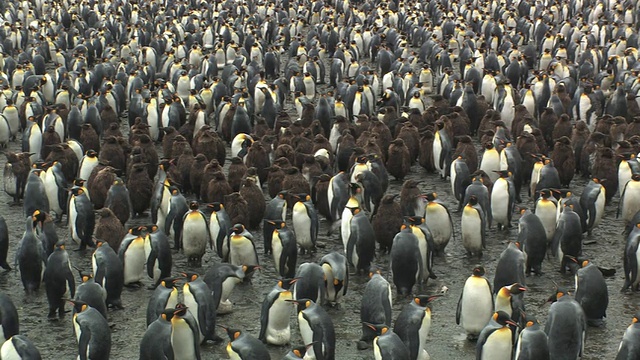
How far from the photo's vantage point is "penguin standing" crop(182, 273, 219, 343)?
9305mm

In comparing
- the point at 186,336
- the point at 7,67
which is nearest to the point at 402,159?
the point at 186,336

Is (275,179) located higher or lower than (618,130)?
lower

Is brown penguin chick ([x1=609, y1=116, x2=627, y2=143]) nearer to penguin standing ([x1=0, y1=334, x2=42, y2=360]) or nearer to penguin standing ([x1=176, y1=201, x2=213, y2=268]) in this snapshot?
penguin standing ([x1=176, y1=201, x2=213, y2=268])

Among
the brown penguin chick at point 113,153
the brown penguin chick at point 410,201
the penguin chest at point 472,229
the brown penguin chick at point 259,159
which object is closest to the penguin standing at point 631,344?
the penguin chest at point 472,229

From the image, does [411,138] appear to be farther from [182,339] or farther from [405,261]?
[182,339]

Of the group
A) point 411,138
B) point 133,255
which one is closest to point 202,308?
point 133,255

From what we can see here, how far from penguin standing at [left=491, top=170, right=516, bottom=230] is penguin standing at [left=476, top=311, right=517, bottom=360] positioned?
4.26 meters

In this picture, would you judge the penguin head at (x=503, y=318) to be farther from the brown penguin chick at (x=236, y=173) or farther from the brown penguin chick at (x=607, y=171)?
the brown penguin chick at (x=236, y=173)

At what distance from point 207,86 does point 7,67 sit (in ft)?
18.7

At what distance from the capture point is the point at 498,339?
8.42m

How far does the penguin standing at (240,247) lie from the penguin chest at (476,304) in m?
2.82

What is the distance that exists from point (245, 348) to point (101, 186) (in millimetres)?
5677

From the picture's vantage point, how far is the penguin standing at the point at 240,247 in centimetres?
1092

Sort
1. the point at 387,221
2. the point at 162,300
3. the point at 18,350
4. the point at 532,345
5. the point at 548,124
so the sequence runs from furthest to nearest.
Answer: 1. the point at 548,124
2. the point at 387,221
3. the point at 162,300
4. the point at 18,350
5. the point at 532,345
